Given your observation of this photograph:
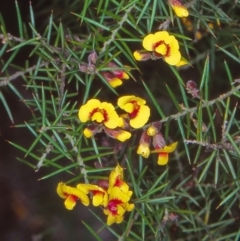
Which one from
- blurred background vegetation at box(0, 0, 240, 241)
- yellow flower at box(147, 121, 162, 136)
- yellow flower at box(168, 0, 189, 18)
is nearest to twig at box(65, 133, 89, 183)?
blurred background vegetation at box(0, 0, 240, 241)

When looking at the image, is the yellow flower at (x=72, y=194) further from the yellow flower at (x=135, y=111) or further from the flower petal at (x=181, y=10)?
the flower petal at (x=181, y=10)

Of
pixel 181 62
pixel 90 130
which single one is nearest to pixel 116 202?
pixel 90 130

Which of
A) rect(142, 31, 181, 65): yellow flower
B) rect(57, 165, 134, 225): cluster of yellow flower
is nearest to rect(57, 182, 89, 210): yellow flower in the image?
→ rect(57, 165, 134, 225): cluster of yellow flower

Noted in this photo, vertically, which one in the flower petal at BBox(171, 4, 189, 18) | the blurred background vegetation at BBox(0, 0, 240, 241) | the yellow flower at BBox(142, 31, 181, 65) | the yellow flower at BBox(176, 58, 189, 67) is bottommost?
the blurred background vegetation at BBox(0, 0, 240, 241)

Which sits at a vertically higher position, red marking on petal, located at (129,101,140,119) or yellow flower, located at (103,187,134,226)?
red marking on petal, located at (129,101,140,119)

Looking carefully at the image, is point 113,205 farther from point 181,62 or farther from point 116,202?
point 181,62

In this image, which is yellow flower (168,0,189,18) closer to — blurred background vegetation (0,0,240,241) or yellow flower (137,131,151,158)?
blurred background vegetation (0,0,240,241)
